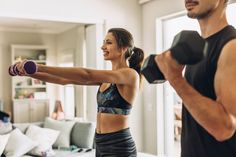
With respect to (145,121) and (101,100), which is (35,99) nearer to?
(145,121)

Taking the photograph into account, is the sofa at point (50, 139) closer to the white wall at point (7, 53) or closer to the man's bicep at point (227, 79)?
the man's bicep at point (227, 79)

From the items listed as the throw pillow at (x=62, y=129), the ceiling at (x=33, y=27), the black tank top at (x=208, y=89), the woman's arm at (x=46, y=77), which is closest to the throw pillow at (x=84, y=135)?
the throw pillow at (x=62, y=129)

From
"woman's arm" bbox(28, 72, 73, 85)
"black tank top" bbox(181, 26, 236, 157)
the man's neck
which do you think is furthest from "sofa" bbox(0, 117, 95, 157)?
the man's neck

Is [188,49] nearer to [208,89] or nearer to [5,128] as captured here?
[208,89]

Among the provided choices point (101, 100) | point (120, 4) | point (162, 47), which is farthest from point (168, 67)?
point (120, 4)

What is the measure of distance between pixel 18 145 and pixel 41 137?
1.14 feet

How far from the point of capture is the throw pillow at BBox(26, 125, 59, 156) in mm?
3947

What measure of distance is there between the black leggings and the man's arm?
1056 mm

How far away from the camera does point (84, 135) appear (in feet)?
13.8

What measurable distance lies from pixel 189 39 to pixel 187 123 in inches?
13.0

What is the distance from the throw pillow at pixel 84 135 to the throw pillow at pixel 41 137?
0.26 m

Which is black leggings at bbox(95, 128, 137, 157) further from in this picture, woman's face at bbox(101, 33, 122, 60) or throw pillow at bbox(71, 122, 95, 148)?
throw pillow at bbox(71, 122, 95, 148)

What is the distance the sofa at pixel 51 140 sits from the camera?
3836 mm

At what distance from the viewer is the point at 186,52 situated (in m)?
0.88
